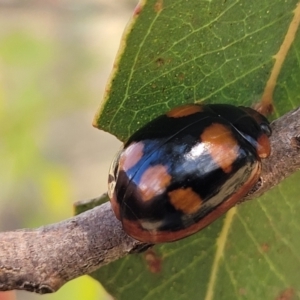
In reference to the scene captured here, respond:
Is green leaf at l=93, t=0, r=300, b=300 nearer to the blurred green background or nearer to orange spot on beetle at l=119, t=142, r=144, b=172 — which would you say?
orange spot on beetle at l=119, t=142, r=144, b=172

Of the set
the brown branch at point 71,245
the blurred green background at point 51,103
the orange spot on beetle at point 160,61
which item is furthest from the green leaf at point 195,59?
the blurred green background at point 51,103

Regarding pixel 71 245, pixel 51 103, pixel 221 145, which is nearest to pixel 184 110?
pixel 221 145

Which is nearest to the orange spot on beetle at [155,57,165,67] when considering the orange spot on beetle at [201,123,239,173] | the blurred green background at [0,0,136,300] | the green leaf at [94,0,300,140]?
the green leaf at [94,0,300,140]

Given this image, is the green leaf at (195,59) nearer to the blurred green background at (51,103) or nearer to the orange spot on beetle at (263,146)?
the orange spot on beetle at (263,146)

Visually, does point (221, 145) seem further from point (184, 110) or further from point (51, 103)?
point (51, 103)

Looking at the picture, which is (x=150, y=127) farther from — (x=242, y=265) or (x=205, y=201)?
(x=242, y=265)

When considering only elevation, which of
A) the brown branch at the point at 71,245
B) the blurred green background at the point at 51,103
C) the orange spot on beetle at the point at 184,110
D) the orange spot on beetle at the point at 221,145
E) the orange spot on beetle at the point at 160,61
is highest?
the orange spot on beetle at the point at 160,61

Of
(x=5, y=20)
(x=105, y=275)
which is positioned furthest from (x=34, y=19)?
(x=105, y=275)
